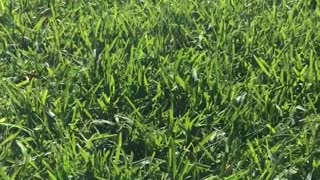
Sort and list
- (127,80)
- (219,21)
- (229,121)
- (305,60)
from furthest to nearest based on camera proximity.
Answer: (219,21) → (305,60) → (127,80) → (229,121)

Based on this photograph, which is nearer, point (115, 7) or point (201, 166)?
point (201, 166)

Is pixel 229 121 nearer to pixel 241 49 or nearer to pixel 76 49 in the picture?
pixel 241 49

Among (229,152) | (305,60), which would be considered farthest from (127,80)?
(305,60)

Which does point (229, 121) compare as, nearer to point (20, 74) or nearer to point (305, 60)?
point (305, 60)

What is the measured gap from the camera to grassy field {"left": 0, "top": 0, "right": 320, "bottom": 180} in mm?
2027

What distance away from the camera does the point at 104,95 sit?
2281 mm

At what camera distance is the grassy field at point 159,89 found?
6.65 feet

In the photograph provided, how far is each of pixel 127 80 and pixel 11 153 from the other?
1.67 feet

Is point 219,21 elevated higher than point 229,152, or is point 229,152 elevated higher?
point 219,21

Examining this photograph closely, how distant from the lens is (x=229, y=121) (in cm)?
220

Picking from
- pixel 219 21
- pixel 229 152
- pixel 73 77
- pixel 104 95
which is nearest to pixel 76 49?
pixel 73 77

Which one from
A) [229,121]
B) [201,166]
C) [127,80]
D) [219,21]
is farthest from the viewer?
[219,21]

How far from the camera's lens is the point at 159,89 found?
2326 mm

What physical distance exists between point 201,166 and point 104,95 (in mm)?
462
